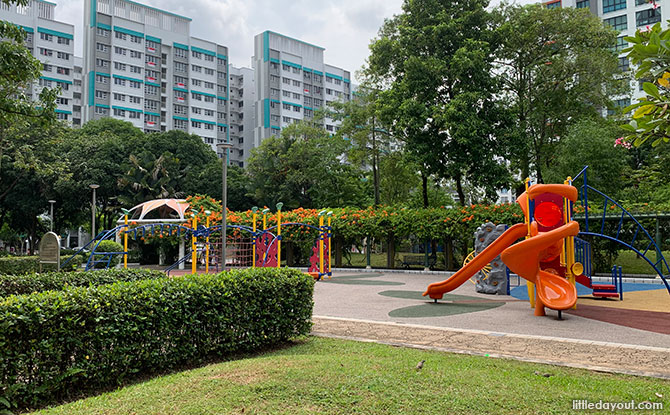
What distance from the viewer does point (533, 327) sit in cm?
950

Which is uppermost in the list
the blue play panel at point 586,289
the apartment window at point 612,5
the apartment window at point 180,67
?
the apartment window at point 180,67

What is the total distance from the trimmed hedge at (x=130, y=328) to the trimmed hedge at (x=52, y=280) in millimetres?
2655

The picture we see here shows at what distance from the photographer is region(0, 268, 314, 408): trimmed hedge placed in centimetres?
470

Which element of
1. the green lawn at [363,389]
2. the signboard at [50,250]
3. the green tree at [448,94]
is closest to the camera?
the green lawn at [363,389]

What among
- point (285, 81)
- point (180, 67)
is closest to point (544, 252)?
point (180, 67)

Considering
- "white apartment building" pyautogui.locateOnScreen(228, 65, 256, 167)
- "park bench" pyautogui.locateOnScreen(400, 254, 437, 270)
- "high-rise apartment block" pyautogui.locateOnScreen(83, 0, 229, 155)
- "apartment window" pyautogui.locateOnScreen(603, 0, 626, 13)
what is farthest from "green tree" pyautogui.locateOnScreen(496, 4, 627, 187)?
"white apartment building" pyautogui.locateOnScreen(228, 65, 256, 167)

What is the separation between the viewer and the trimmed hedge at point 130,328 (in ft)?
15.4

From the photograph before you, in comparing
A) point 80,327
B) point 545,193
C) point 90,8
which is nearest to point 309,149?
point 545,193

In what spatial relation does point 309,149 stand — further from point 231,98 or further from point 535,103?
point 231,98

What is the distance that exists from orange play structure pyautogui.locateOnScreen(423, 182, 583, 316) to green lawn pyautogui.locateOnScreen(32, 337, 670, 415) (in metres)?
5.08

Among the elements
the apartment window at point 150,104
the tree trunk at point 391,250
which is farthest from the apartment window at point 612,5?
the apartment window at point 150,104

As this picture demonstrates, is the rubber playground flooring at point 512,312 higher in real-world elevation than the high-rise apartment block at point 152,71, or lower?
lower

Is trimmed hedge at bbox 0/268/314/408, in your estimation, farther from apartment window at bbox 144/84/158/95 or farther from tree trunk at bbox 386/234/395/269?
apartment window at bbox 144/84/158/95

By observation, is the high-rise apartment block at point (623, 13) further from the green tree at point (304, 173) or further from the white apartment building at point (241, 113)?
the white apartment building at point (241, 113)
